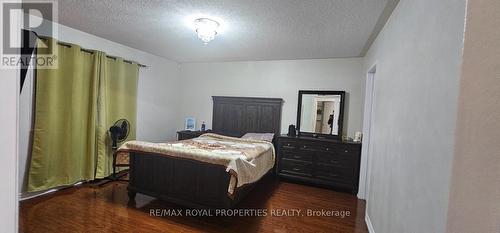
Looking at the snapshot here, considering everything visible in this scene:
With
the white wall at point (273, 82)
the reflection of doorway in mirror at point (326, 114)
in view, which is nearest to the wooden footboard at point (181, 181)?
the reflection of doorway in mirror at point (326, 114)

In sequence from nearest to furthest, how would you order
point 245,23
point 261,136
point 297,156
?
point 245,23 < point 297,156 < point 261,136

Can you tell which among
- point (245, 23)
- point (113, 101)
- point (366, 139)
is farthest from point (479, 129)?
point (113, 101)

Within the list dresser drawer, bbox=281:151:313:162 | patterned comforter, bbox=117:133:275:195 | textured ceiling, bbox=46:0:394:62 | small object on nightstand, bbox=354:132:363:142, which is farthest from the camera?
dresser drawer, bbox=281:151:313:162

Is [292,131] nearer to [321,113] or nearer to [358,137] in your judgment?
[321,113]

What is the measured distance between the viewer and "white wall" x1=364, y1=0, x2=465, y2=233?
987 mm

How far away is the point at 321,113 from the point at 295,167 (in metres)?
1.11

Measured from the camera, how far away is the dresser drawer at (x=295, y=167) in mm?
3770

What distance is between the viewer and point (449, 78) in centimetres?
100

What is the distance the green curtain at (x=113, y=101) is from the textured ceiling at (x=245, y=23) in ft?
1.50

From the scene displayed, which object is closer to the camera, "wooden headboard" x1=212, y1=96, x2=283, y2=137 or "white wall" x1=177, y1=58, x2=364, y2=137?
"white wall" x1=177, y1=58, x2=364, y2=137

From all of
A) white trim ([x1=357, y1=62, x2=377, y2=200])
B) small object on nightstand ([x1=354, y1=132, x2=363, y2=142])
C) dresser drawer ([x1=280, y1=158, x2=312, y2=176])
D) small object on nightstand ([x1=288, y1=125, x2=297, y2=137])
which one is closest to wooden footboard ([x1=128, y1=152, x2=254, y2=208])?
dresser drawer ([x1=280, y1=158, x2=312, y2=176])

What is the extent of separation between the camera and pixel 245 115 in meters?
4.55

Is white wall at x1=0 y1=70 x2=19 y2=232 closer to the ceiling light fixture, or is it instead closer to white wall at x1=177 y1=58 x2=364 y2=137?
the ceiling light fixture

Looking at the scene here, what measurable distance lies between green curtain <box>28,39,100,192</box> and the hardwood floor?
271 mm
